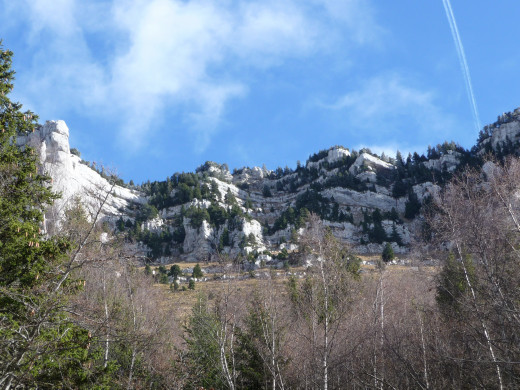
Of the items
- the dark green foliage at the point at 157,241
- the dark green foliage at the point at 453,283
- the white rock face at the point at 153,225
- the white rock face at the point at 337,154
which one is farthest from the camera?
the white rock face at the point at 337,154

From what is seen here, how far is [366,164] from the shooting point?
151 m

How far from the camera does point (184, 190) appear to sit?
435 ft

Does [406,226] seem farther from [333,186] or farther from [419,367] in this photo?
[419,367]

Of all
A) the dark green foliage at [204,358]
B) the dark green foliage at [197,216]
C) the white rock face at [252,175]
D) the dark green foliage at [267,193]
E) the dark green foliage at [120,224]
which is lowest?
the dark green foliage at [204,358]

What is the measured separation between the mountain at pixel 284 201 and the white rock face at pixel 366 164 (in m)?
0.38

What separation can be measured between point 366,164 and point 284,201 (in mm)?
34511

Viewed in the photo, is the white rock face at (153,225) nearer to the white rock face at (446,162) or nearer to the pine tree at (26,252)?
the white rock face at (446,162)

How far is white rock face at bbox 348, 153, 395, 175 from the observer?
150375mm

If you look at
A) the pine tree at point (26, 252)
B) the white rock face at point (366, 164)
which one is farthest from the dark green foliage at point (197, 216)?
the pine tree at point (26, 252)

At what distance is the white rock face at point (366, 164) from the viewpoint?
150 metres


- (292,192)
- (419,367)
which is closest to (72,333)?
(419,367)

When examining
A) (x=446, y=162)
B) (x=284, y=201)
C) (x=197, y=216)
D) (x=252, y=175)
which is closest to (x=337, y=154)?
(x=284, y=201)

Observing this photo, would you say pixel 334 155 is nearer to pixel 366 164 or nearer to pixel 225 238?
pixel 366 164

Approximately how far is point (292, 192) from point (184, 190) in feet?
156
